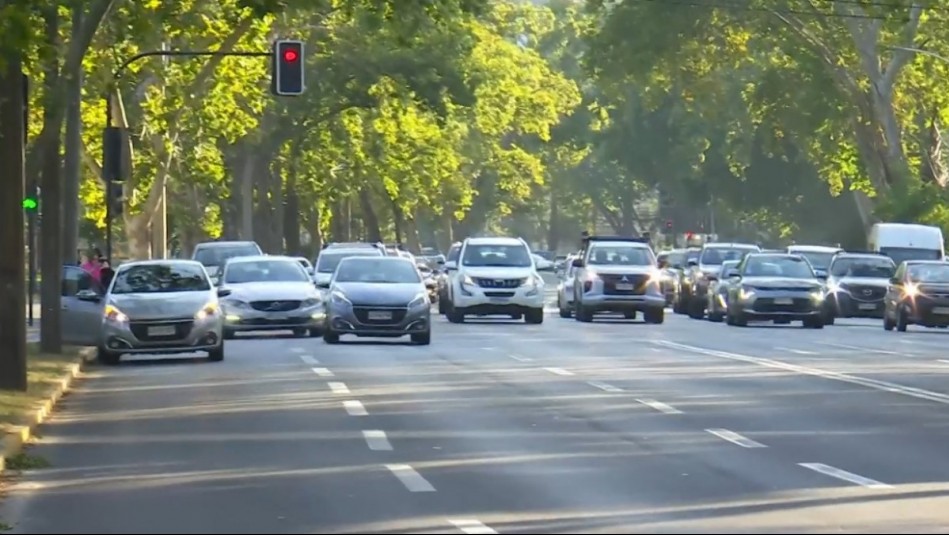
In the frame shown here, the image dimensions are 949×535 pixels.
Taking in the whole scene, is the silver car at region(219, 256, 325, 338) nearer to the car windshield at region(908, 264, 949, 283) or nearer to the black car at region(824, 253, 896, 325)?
the car windshield at region(908, 264, 949, 283)

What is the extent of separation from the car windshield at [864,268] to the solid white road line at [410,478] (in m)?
37.3

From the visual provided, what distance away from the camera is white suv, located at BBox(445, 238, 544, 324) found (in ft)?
145

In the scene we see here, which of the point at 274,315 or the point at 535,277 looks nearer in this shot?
the point at 274,315

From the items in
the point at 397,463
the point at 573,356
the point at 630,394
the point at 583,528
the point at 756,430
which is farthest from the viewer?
the point at 573,356

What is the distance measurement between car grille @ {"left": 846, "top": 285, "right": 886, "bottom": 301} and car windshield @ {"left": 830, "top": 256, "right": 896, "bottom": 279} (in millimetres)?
292

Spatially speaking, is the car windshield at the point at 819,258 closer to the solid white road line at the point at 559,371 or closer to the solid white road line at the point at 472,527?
the solid white road line at the point at 559,371

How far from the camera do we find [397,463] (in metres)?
15.9

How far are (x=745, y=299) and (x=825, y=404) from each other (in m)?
24.0

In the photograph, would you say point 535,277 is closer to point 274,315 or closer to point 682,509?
point 274,315

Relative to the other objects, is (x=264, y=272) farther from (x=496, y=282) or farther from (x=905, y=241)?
(x=905, y=241)

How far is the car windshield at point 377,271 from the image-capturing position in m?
35.5

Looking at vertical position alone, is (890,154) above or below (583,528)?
above

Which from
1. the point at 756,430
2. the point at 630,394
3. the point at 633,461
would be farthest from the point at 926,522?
the point at 630,394

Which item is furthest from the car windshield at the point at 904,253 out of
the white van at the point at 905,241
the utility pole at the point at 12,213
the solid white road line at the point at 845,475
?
the solid white road line at the point at 845,475
